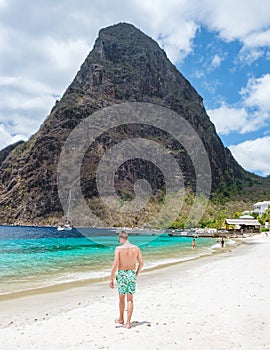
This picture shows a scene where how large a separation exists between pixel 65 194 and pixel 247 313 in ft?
432

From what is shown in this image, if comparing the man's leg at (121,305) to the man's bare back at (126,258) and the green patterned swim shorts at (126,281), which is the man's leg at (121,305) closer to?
the green patterned swim shorts at (126,281)

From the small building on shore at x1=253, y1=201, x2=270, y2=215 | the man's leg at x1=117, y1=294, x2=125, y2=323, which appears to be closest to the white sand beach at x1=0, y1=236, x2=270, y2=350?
the man's leg at x1=117, y1=294, x2=125, y2=323

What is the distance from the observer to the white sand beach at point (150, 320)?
649 cm

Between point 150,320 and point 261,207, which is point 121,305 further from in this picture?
point 261,207

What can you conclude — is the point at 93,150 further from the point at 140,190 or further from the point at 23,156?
the point at 23,156

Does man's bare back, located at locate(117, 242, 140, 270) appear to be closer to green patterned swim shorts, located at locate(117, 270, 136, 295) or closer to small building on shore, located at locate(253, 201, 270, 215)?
green patterned swim shorts, located at locate(117, 270, 136, 295)

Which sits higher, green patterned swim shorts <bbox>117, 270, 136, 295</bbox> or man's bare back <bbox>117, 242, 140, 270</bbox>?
man's bare back <bbox>117, 242, 140, 270</bbox>

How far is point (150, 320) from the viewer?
8.01 m

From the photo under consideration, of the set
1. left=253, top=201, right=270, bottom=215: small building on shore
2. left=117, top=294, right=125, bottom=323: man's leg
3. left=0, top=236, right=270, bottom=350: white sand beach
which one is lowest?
left=0, top=236, right=270, bottom=350: white sand beach

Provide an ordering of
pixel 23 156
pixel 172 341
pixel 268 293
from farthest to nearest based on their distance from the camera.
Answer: pixel 23 156 → pixel 268 293 → pixel 172 341

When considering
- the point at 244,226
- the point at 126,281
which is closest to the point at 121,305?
the point at 126,281

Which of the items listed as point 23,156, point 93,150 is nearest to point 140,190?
point 93,150

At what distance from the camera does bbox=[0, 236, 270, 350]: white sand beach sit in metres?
6.49

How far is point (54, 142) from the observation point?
15812 cm
